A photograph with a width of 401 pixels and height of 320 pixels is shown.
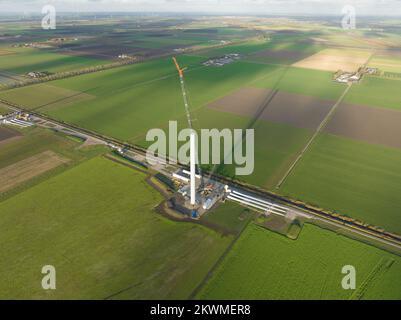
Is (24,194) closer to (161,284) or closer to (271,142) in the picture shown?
(161,284)

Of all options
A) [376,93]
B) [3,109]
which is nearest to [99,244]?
[3,109]

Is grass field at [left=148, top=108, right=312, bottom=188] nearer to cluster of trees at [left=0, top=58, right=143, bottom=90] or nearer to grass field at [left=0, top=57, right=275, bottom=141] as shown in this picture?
grass field at [left=0, top=57, right=275, bottom=141]

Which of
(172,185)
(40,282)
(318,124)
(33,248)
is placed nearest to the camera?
(40,282)

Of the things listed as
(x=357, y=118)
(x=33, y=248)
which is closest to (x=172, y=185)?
(x=33, y=248)

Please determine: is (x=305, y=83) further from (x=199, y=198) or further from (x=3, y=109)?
(x=3, y=109)
